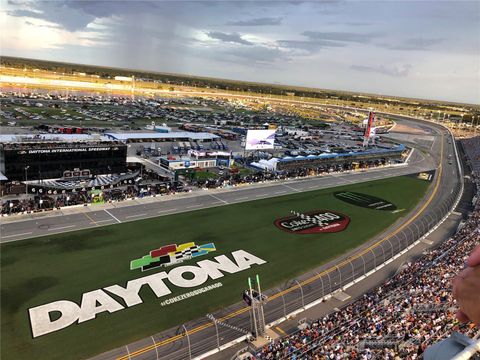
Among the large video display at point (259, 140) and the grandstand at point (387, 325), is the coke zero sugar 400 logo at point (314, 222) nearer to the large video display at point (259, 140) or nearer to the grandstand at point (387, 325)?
the grandstand at point (387, 325)

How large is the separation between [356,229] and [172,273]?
26561 millimetres

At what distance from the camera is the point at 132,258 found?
120 ft

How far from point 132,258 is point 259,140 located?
52.0 meters

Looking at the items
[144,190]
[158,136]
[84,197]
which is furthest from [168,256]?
[158,136]

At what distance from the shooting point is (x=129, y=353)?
24016 mm

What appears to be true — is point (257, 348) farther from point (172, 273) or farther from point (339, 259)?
point (339, 259)

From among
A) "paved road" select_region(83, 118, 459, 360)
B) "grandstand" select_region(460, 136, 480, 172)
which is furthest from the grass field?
"grandstand" select_region(460, 136, 480, 172)

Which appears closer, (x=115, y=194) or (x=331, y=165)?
(x=115, y=194)

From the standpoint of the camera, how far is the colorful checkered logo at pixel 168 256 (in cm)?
3509

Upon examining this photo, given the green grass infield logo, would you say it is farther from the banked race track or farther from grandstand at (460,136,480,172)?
grandstand at (460,136,480,172)

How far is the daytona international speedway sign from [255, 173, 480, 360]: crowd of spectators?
10.4 m

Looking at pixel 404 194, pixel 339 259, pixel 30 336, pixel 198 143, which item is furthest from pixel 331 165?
pixel 30 336

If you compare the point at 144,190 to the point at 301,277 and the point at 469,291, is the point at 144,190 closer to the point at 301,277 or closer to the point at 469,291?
the point at 301,277

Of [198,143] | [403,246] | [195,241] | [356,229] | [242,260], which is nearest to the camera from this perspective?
[242,260]
